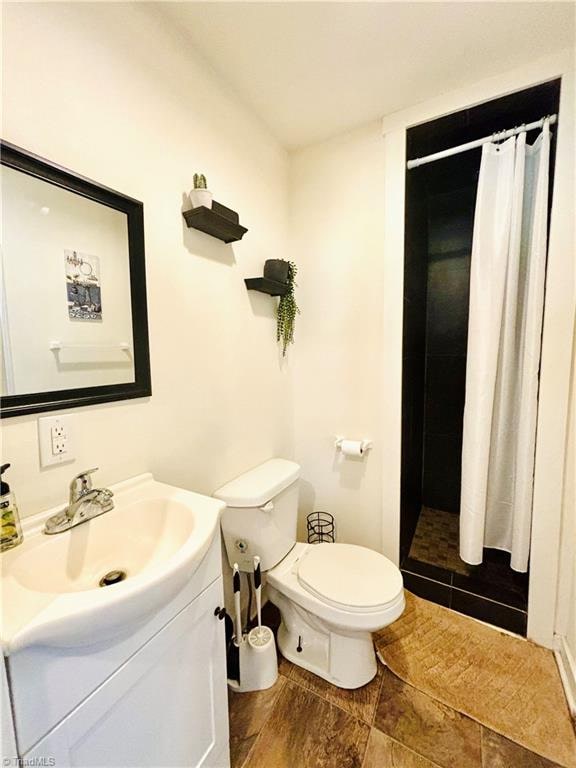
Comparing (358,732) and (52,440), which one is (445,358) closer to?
(358,732)

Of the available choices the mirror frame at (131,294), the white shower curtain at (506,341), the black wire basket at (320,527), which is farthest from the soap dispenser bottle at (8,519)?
the white shower curtain at (506,341)

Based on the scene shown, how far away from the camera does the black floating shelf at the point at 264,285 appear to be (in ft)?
4.74

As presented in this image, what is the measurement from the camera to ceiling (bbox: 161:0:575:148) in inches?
40.4

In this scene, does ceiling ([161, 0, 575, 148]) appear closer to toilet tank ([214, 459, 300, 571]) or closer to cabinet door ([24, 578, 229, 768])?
toilet tank ([214, 459, 300, 571])

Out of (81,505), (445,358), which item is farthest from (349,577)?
(445,358)

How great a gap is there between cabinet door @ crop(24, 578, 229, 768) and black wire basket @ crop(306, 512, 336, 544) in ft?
3.21

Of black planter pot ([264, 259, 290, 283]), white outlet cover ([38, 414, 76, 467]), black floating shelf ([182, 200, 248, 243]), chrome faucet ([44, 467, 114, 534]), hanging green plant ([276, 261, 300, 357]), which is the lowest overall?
chrome faucet ([44, 467, 114, 534])

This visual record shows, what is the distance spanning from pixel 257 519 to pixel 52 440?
0.78 m

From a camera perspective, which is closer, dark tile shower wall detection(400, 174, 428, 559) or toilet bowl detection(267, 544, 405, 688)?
toilet bowl detection(267, 544, 405, 688)

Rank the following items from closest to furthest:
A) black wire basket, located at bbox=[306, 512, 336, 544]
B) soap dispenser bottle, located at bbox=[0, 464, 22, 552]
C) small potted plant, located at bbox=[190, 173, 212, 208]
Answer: soap dispenser bottle, located at bbox=[0, 464, 22, 552], small potted plant, located at bbox=[190, 173, 212, 208], black wire basket, located at bbox=[306, 512, 336, 544]

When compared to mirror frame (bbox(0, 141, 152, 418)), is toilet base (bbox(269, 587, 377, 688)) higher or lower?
lower

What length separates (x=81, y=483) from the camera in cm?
82

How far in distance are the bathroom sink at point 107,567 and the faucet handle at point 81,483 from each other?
0.08 meters

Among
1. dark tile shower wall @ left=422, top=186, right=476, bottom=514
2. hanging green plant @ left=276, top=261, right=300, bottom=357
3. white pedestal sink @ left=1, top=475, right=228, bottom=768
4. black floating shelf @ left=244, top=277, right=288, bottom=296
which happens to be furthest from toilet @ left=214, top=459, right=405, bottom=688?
dark tile shower wall @ left=422, top=186, right=476, bottom=514
